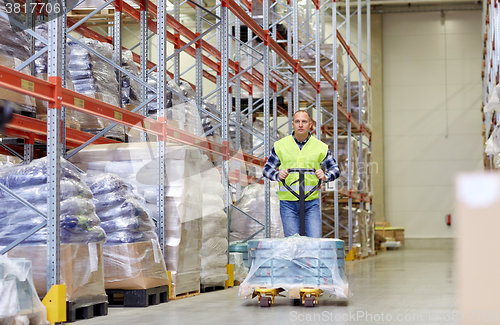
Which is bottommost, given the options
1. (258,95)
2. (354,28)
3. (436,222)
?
(436,222)

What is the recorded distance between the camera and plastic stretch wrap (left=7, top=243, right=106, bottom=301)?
412 cm

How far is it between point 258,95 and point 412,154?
10915mm

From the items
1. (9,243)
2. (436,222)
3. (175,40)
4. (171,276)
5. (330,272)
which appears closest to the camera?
(9,243)

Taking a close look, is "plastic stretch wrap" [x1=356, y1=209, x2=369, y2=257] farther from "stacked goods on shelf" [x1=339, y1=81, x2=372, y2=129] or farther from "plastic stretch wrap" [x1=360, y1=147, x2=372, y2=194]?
"stacked goods on shelf" [x1=339, y1=81, x2=372, y2=129]

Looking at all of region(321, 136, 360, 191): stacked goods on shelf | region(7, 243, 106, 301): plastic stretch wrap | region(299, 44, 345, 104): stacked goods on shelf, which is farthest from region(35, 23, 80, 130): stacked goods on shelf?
region(321, 136, 360, 191): stacked goods on shelf

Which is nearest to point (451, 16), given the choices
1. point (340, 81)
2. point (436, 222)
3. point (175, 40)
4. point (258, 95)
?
point (436, 222)

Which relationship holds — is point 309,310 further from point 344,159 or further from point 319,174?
point 344,159

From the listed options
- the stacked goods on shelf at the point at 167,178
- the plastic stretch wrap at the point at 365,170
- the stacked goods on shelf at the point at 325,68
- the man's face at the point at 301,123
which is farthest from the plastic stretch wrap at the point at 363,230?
the man's face at the point at 301,123

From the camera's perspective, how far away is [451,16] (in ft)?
75.5

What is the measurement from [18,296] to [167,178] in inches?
95.7

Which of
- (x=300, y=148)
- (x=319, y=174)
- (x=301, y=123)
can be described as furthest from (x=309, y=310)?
(x=301, y=123)

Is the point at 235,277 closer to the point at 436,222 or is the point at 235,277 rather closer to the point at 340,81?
the point at 340,81

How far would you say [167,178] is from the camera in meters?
5.87

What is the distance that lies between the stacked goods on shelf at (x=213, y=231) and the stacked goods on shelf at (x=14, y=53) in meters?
2.26
